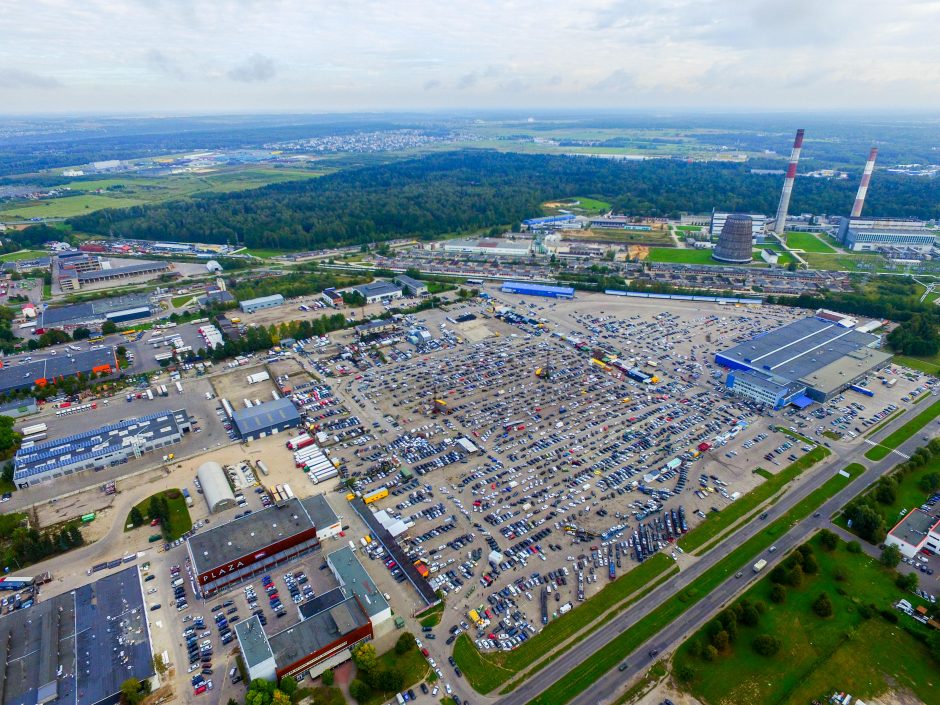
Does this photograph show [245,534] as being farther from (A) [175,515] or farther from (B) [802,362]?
(B) [802,362]

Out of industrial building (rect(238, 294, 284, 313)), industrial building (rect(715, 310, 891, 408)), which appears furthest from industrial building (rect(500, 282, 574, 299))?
industrial building (rect(238, 294, 284, 313))

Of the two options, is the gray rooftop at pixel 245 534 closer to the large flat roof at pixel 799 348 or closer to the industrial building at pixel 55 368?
the industrial building at pixel 55 368

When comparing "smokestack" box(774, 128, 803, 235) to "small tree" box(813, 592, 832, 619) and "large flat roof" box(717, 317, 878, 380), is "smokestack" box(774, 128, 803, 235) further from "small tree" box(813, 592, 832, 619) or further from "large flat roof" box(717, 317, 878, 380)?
"small tree" box(813, 592, 832, 619)

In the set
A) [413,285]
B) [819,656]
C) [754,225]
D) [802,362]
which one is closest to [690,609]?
[819,656]

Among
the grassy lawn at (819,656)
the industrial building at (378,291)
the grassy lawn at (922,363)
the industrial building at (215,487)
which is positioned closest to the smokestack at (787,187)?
the grassy lawn at (922,363)

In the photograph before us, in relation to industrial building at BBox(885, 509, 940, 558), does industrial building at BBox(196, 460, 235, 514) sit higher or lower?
higher

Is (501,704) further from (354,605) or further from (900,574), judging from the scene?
(900,574)
